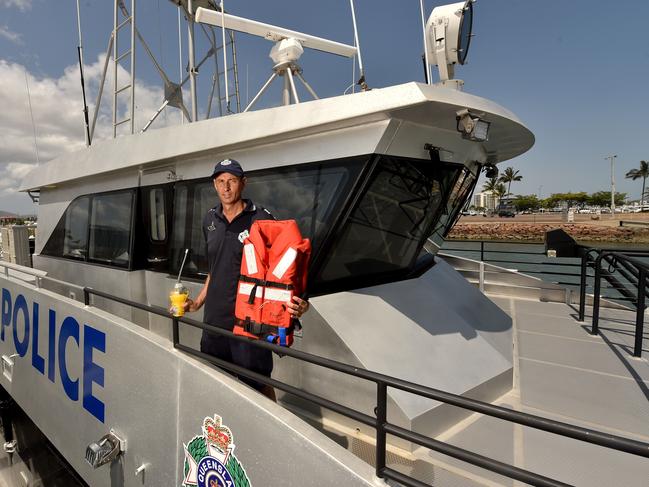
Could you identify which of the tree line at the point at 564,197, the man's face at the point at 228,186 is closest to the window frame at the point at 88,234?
the man's face at the point at 228,186

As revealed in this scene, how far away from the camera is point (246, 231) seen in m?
→ 2.29

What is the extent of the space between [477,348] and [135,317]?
357 cm

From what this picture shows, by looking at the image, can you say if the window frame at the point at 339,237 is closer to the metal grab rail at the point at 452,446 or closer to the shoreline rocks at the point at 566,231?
the metal grab rail at the point at 452,446

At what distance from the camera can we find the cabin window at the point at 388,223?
8.93ft

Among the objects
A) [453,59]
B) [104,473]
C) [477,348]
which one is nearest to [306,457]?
[477,348]

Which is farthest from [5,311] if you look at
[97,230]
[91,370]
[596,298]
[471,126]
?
[596,298]

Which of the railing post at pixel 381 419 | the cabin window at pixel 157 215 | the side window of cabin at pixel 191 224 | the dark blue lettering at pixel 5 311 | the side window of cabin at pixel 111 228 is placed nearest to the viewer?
the railing post at pixel 381 419

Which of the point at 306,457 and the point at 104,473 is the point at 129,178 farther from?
the point at 306,457

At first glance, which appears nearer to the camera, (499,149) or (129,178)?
(499,149)

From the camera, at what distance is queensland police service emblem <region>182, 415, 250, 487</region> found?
2.10 m

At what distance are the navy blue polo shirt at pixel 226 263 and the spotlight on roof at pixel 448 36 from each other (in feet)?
7.39

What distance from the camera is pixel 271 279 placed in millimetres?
A: 1921

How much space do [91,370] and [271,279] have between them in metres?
2.41

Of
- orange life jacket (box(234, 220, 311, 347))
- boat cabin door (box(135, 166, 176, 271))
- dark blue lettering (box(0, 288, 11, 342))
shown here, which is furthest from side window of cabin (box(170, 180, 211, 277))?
dark blue lettering (box(0, 288, 11, 342))
